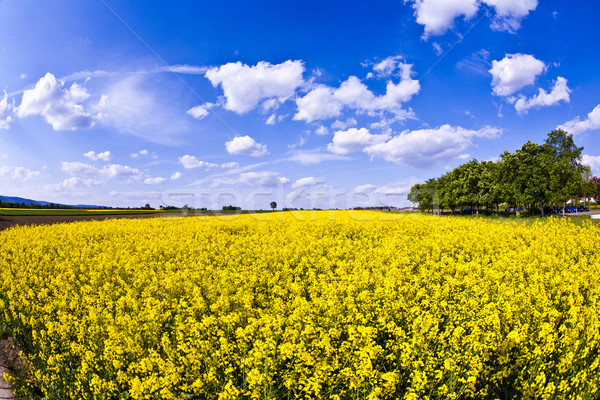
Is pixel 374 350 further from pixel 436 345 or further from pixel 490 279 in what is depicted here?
pixel 490 279

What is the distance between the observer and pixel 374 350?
3.67 metres

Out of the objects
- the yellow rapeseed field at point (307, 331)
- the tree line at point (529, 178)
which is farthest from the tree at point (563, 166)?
the yellow rapeseed field at point (307, 331)

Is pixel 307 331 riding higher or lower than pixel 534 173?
lower

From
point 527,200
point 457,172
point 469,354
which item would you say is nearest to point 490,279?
point 469,354

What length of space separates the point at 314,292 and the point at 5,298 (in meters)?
7.97

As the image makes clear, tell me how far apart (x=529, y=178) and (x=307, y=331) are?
46.1 m

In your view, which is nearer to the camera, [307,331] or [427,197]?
[307,331]

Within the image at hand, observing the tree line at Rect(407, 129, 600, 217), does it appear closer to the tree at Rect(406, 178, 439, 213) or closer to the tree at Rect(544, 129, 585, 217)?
the tree at Rect(544, 129, 585, 217)

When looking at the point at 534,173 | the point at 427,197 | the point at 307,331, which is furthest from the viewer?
the point at 427,197

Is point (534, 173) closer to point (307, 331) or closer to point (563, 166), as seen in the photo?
point (563, 166)

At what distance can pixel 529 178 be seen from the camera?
38906 millimetres

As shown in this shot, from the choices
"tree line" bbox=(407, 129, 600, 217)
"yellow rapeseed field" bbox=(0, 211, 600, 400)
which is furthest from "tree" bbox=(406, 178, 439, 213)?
"yellow rapeseed field" bbox=(0, 211, 600, 400)

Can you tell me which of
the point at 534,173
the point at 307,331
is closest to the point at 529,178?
the point at 534,173

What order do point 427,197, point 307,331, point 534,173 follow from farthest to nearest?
point 427,197 < point 534,173 < point 307,331
